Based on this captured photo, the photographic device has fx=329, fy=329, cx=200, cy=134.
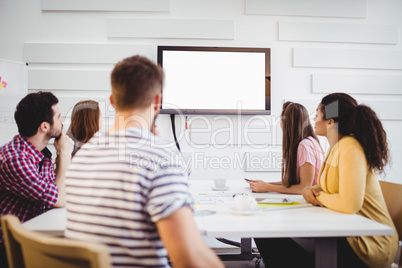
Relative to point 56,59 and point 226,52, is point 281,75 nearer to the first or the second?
point 226,52

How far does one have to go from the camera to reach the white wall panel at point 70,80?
3.39 m

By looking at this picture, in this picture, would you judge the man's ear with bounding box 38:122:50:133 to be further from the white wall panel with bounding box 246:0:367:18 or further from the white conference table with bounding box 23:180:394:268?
the white wall panel with bounding box 246:0:367:18

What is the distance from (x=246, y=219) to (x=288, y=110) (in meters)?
1.21

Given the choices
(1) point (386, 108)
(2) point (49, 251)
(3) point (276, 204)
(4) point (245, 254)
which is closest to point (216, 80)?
(4) point (245, 254)

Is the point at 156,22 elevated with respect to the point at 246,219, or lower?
elevated

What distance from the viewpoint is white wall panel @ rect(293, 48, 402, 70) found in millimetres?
3514

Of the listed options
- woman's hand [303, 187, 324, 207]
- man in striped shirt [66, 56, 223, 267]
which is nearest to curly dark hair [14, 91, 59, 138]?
man in striped shirt [66, 56, 223, 267]

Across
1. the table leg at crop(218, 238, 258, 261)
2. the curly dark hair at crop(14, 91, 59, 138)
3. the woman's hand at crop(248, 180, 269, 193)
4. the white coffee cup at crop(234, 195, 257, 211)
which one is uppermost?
the curly dark hair at crop(14, 91, 59, 138)

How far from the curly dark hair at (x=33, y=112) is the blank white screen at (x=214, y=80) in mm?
1697

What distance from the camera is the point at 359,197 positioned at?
4.83 ft

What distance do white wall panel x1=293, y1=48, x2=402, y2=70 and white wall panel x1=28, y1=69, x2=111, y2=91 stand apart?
6.73 ft

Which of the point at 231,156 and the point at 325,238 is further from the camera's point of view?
the point at 231,156

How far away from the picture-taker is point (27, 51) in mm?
3387

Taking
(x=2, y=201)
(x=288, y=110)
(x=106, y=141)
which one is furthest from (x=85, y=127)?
(x=288, y=110)
